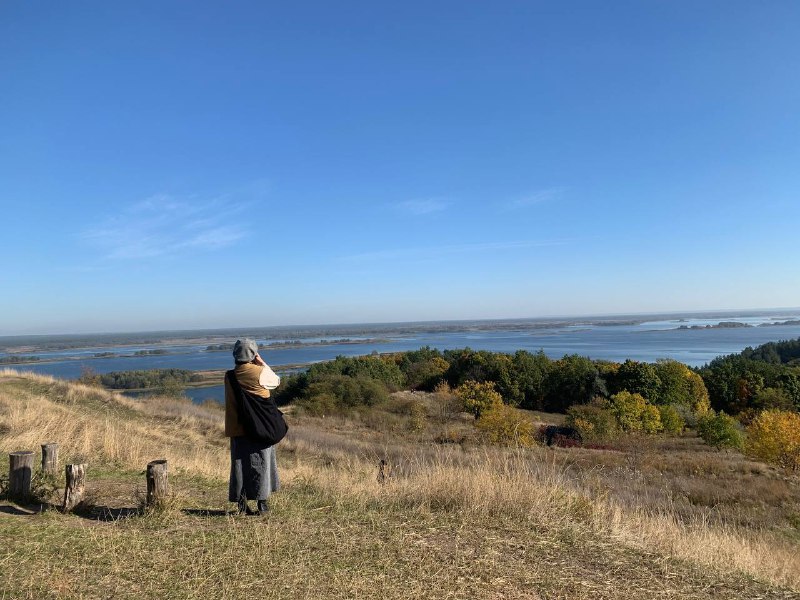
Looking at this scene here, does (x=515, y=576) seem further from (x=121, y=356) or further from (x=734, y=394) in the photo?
(x=121, y=356)

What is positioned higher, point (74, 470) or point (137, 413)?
point (74, 470)

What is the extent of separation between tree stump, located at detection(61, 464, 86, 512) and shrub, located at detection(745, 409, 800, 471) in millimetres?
30361

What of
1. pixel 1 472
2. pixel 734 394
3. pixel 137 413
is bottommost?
pixel 734 394

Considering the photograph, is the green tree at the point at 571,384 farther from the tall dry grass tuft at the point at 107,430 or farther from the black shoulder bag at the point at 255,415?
the black shoulder bag at the point at 255,415

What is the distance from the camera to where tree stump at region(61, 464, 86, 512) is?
5.73m

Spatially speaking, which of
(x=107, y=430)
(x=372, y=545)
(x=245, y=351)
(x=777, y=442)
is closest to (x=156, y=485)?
(x=245, y=351)

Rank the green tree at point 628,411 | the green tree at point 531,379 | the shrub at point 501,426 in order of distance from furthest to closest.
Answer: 1. the green tree at point 531,379
2. the green tree at point 628,411
3. the shrub at point 501,426

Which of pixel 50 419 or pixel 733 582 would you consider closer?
pixel 733 582

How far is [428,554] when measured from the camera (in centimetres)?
464

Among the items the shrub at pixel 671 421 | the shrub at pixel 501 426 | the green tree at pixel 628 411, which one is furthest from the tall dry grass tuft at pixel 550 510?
the shrub at pixel 671 421

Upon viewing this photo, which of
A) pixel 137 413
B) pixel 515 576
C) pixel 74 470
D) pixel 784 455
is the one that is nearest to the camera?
pixel 515 576

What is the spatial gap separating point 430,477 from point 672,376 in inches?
2077

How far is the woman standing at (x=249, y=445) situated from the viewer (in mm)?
5199

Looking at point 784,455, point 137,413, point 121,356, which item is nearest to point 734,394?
point 784,455
